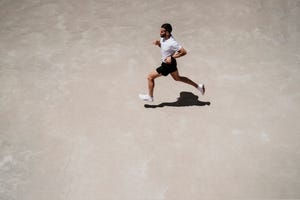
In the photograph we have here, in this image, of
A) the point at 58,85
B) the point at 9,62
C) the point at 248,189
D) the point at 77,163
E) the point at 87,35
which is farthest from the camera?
the point at 87,35

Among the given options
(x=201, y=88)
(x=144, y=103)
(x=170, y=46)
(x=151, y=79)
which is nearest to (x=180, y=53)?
(x=170, y=46)

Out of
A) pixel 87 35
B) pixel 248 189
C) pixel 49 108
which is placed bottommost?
pixel 248 189

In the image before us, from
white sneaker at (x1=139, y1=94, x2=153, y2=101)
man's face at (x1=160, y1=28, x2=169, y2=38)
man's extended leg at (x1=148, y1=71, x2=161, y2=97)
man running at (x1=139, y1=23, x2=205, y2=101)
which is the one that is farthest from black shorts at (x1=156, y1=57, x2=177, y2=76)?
white sneaker at (x1=139, y1=94, x2=153, y2=101)

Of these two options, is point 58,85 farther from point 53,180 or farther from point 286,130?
point 286,130

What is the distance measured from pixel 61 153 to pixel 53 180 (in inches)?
21.2

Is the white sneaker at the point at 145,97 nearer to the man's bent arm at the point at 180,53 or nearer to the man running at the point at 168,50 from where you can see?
the man running at the point at 168,50

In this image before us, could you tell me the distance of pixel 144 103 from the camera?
6.84 metres

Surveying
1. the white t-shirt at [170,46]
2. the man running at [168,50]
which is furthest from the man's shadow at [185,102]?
the white t-shirt at [170,46]

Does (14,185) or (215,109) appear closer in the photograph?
(14,185)

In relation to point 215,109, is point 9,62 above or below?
above

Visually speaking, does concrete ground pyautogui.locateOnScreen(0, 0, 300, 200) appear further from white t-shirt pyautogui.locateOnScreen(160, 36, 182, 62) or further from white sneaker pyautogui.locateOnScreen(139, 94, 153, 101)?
white t-shirt pyautogui.locateOnScreen(160, 36, 182, 62)

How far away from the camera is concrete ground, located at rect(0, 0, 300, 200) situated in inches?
213

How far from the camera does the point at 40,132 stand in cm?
625

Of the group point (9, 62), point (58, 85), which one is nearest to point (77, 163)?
point (58, 85)
